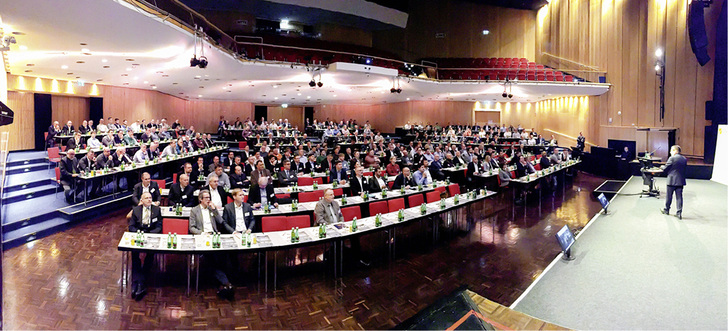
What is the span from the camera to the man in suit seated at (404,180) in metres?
8.16

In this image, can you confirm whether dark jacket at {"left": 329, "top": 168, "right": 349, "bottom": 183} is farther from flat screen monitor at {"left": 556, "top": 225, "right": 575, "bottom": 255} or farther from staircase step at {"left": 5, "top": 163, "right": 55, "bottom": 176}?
staircase step at {"left": 5, "top": 163, "right": 55, "bottom": 176}

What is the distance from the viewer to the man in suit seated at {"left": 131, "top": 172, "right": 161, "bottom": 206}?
6.12m

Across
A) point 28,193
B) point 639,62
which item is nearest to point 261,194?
point 28,193

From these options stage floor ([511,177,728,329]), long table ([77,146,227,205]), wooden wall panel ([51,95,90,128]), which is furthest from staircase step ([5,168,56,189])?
stage floor ([511,177,728,329])

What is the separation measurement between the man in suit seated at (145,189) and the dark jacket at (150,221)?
933 millimetres

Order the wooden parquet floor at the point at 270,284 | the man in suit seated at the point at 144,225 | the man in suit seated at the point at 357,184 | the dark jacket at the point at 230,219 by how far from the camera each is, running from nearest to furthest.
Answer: the wooden parquet floor at the point at 270,284, the man in suit seated at the point at 144,225, the dark jacket at the point at 230,219, the man in suit seated at the point at 357,184

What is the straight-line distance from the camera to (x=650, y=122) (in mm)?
14320

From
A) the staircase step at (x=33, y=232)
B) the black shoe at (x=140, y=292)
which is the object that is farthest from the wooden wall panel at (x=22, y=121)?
the black shoe at (x=140, y=292)

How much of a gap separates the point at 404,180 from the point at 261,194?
3153mm

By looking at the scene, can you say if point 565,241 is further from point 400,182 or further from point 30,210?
point 30,210

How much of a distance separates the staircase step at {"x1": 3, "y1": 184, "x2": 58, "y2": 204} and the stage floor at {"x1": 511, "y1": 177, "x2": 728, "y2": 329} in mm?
9293

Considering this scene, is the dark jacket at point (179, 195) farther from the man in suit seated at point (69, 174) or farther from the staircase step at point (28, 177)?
the staircase step at point (28, 177)

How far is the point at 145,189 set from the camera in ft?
20.8

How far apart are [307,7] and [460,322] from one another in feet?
62.0
